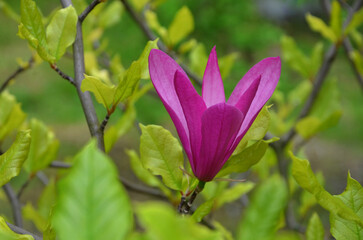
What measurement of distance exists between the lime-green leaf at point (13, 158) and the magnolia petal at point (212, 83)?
Answer: 0.15 m

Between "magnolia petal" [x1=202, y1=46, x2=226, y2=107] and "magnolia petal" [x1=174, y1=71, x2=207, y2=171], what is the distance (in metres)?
0.05

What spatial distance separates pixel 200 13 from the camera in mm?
3770

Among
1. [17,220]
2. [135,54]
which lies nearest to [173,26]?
[17,220]

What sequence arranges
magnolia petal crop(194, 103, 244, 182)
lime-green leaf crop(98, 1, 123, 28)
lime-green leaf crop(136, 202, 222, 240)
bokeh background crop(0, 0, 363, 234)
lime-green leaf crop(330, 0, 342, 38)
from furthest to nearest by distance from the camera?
bokeh background crop(0, 0, 363, 234)
lime-green leaf crop(98, 1, 123, 28)
lime-green leaf crop(330, 0, 342, 38)
magnolia petal crop(194, 103, 244, 182)
lime-green leaf crop(136, 202, 222, 240)

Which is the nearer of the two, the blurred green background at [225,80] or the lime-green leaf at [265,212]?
the lime-green leaf at [265,212]

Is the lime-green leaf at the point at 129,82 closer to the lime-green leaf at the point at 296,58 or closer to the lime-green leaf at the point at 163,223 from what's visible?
the lime-green leaf at the point at 163,223

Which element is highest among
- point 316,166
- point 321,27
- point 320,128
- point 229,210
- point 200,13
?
point 321,27

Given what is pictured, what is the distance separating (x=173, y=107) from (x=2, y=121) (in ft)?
1.28

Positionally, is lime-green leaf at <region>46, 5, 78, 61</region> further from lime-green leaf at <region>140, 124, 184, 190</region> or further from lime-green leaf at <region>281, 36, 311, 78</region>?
lime-green leaf at <region>281, 36, 311, 78</region>

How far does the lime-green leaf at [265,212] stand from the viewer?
0.22 m

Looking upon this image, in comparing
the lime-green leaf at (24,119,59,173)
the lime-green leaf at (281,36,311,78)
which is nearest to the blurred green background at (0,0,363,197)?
the lime-green leaf at (281,36,311,78)

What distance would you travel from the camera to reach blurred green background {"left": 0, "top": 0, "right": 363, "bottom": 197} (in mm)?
3645

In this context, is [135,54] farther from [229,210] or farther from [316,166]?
[316,166]

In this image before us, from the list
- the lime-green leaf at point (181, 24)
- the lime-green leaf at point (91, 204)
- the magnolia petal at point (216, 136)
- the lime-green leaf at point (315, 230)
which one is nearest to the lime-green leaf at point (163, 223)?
the lime-green leaf at point (91, 204)
